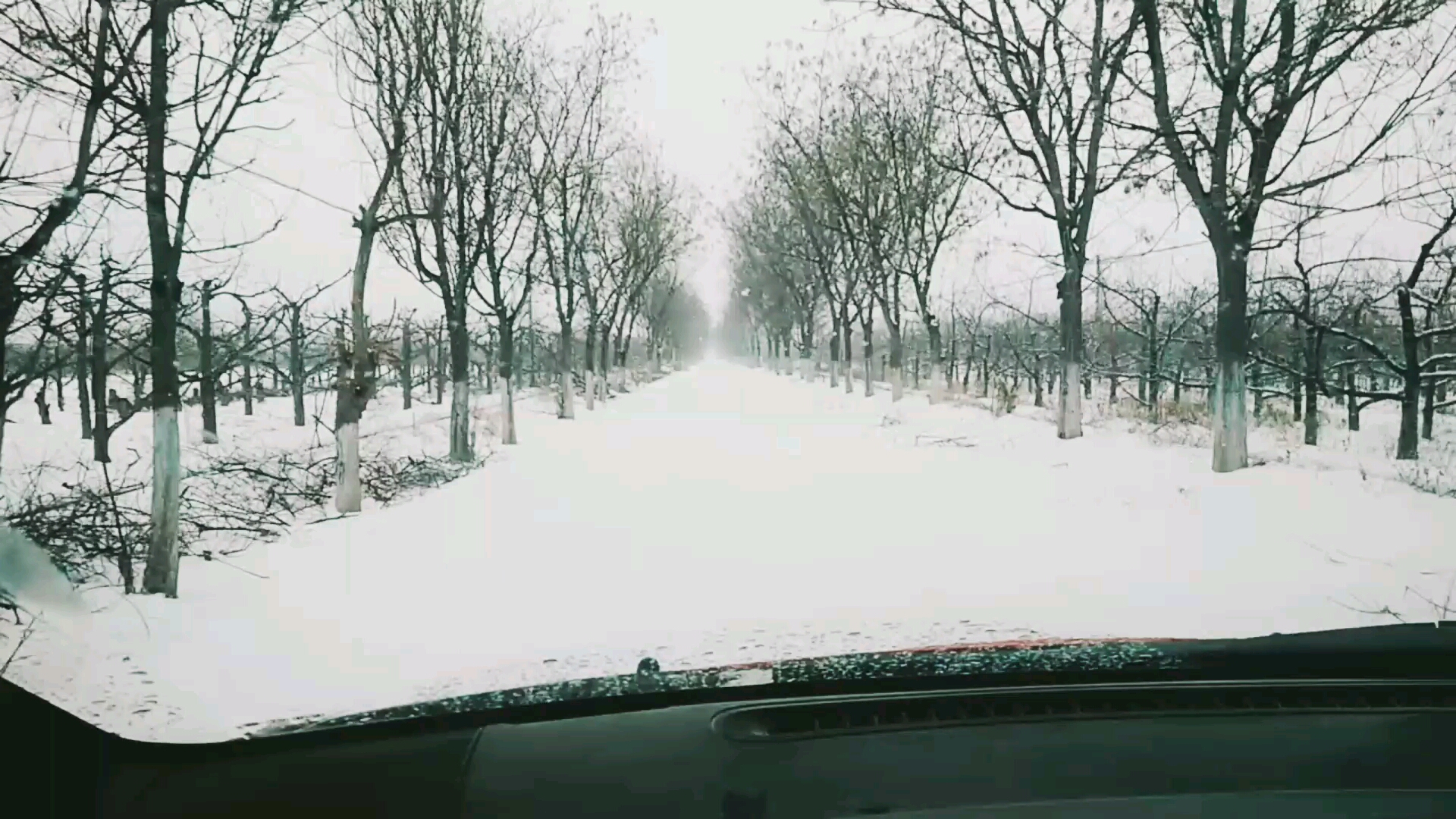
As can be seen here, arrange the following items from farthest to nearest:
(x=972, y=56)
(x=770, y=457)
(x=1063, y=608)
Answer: (x=972, y=56) < (x=770, y=457) < (x=1063, y=608)

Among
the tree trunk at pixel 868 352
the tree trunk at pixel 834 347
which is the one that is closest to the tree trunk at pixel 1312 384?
the tree trunk at pixel 868 352

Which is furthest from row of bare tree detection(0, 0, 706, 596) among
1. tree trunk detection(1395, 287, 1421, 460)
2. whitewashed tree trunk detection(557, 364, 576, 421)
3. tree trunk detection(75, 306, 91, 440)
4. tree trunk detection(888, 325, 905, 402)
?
tree trunk detection(888, 325, 905, 402)

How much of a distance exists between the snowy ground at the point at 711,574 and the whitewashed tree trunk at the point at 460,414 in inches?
9.3

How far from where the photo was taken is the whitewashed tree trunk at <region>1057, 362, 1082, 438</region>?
29.5 ft

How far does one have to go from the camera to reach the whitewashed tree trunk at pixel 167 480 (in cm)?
273

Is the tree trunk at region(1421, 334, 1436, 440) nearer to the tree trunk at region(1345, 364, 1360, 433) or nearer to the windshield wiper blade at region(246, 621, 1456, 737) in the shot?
the tree trunk at region(1345, 364, 1360, 433)

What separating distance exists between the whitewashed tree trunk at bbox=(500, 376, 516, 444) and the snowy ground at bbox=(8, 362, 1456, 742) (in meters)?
0.20

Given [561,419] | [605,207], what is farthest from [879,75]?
[561,419]

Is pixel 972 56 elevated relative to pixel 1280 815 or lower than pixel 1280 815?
elevated

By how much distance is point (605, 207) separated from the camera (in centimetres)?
1441

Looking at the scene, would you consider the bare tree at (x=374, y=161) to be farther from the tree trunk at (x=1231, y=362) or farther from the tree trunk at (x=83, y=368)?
the tree trunk at (x=1231, y=362)

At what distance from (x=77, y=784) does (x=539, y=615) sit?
1.62 metres

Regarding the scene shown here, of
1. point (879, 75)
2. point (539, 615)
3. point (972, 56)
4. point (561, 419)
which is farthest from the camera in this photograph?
point (879, 75)

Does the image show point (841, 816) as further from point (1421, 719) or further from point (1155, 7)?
point (1155, 7)
